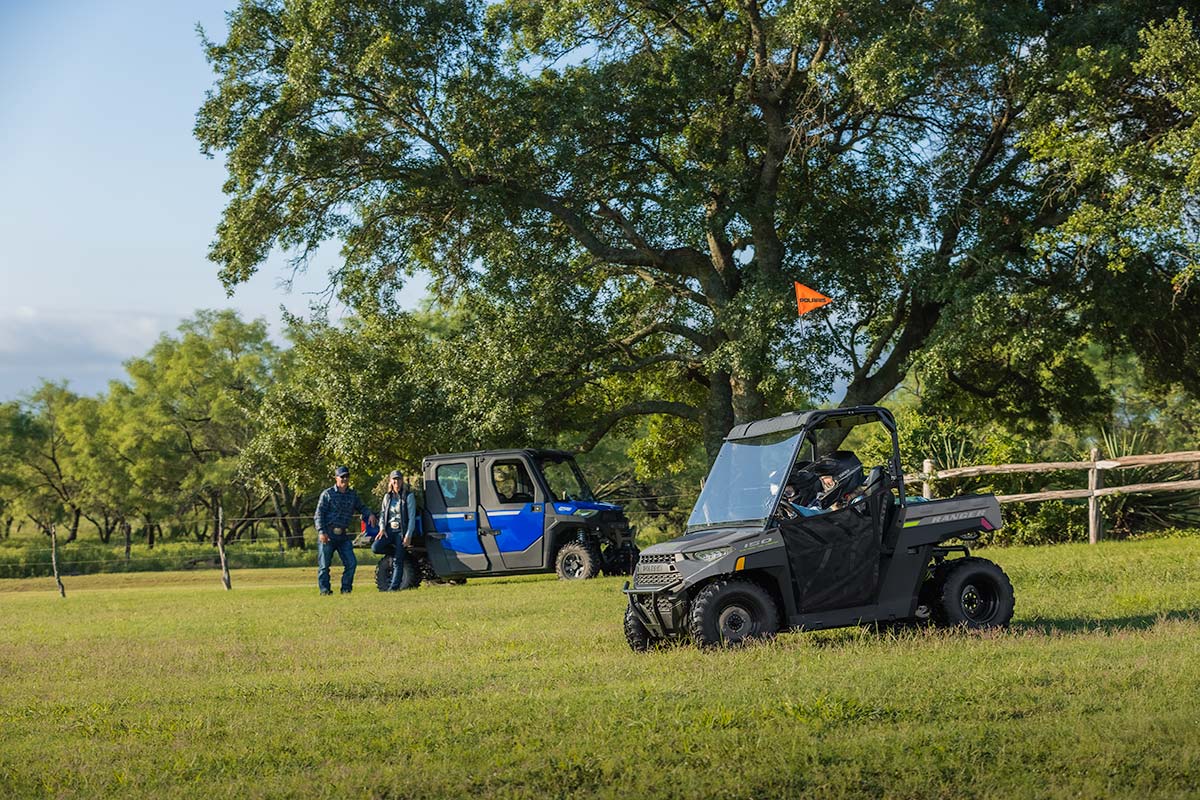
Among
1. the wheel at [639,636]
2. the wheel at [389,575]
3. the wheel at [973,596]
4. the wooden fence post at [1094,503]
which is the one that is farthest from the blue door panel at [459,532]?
the wheel at [973,596]

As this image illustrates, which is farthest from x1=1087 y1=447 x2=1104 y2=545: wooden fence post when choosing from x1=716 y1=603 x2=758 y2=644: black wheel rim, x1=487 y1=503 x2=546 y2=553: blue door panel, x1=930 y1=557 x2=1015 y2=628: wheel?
x1=716 y1=603 x2=758 y2=644: black wheel rim

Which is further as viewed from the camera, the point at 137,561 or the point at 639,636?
the point at 137,561

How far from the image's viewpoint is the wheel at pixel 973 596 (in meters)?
10.3

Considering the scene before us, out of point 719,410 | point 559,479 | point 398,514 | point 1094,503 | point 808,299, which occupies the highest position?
point 808,299

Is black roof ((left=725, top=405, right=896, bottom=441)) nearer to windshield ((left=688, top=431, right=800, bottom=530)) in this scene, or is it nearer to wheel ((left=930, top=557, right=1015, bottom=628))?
windshield ((left=688, top=431, right=800, bottom=530))

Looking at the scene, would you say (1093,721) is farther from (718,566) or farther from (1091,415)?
(1091,415)

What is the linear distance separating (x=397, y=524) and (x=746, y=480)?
1051 centimetres

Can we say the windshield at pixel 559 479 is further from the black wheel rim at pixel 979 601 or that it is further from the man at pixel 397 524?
the black wheel rim at pixel 979 601

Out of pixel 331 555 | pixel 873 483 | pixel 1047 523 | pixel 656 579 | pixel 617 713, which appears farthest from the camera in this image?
pixel 1047 523

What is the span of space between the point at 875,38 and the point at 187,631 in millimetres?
14666

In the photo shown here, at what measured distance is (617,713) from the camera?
7.29 meters

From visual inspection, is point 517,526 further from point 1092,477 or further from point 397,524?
point 1092,477

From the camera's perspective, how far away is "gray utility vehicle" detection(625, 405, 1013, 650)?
32.0 ft

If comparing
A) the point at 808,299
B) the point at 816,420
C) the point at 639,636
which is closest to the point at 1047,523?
the point at 808,299
